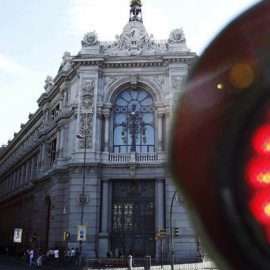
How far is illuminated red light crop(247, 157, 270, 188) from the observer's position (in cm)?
198

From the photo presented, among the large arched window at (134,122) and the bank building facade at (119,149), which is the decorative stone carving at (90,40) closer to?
the bank building facade at (119,149)

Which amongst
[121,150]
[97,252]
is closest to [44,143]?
[121,150]

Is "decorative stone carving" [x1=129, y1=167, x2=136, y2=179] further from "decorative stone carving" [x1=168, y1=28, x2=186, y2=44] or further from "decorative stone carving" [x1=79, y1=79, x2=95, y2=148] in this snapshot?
"decorative stone carving" [x1=168, y1=28, x2=186, y2=44]

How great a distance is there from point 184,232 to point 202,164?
95.1 feet

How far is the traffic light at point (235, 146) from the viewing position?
1924 millimetres

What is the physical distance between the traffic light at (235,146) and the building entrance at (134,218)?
29750 millimetres

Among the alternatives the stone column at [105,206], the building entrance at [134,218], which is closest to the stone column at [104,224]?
the stone column at [105,206]

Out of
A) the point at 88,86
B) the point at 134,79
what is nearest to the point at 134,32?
the point at 134,79

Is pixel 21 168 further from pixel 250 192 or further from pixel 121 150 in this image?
pixel 250 192

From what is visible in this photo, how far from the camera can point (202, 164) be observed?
2.09 m

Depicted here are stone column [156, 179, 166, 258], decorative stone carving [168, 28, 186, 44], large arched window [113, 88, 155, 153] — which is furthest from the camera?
decorative stone carving [168, 28, 186, 44]

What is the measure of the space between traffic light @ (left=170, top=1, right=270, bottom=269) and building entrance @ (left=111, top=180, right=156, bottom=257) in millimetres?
29750

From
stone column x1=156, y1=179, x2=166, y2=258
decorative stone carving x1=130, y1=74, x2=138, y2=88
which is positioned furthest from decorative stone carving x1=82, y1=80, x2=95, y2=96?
stone column x1=156, y1=179, x2=166, y2=258

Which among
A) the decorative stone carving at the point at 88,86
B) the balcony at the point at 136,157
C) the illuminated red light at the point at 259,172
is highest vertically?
the decorative stone carving at the point at 88,86
